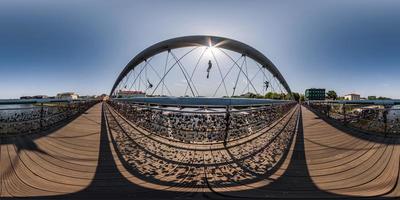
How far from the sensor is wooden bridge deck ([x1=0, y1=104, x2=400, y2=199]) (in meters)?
1.88

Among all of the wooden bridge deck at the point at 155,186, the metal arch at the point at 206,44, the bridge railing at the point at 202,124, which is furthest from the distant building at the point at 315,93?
the wooden bridge deck at the point at 155,186

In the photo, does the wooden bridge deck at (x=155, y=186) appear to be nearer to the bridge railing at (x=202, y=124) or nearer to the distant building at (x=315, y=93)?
the bridge railing at (x=202, y=124)

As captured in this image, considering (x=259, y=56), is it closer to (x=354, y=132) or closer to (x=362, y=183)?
(x=354, y=132)

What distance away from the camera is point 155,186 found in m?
2.00

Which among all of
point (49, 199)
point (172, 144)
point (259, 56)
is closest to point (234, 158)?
point (172, 144)

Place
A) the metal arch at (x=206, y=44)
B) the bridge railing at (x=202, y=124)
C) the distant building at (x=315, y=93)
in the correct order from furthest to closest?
the distant building at (x=315, y=93) → the metal arch at (x=206, y=44) → the bridge railing at (x=202, y=124)

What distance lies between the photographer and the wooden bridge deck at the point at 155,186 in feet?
6.18

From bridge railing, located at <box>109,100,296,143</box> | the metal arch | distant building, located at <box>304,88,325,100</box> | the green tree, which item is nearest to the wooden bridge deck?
bridge railing, located at <box>109,100,296,143</box>

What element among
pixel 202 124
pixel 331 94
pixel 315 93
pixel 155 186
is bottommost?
pixel 155 186

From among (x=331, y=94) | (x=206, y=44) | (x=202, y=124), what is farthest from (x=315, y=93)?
(x=202, y=124)

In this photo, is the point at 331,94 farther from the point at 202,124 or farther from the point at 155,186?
the point at 155,186

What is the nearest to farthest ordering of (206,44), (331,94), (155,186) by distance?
(155,186) < (206,44) < (331,94)

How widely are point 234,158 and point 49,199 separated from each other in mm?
2238

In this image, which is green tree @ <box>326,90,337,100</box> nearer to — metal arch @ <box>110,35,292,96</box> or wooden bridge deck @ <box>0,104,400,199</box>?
metal arch @ <box>110,35,292,96</box>
